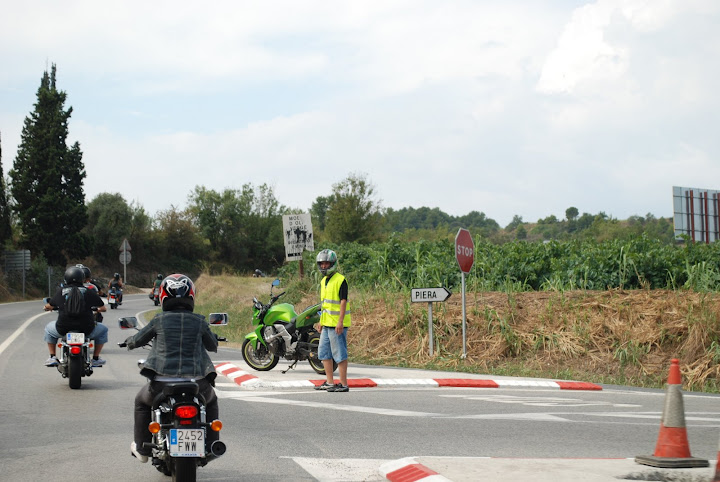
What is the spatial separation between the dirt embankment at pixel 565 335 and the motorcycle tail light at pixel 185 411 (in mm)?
10425

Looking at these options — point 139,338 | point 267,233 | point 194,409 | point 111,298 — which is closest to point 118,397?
point 139,338

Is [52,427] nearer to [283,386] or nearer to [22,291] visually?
[283,386]

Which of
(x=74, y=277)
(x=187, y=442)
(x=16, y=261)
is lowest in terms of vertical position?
(x=187, y=442)

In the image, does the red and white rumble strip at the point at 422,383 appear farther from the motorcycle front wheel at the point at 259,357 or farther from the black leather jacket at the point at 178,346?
the black leather jacket at the point at 178,346

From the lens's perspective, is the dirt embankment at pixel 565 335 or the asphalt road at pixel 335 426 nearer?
the asphalt road at pixel 335 426

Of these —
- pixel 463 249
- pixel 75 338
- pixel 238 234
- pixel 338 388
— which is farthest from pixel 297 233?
pixel 238 234

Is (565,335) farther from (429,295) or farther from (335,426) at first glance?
(335,426)

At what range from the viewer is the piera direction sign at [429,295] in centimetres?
1619

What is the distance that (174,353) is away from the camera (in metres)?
6.48

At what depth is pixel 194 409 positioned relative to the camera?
6.02m

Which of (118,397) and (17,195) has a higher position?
(17,195)

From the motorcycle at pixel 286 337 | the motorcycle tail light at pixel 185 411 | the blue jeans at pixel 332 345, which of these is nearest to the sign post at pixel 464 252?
the motorcycle at pixel 286 337

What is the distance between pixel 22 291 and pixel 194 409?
1961 inches

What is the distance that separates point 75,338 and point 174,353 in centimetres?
640
